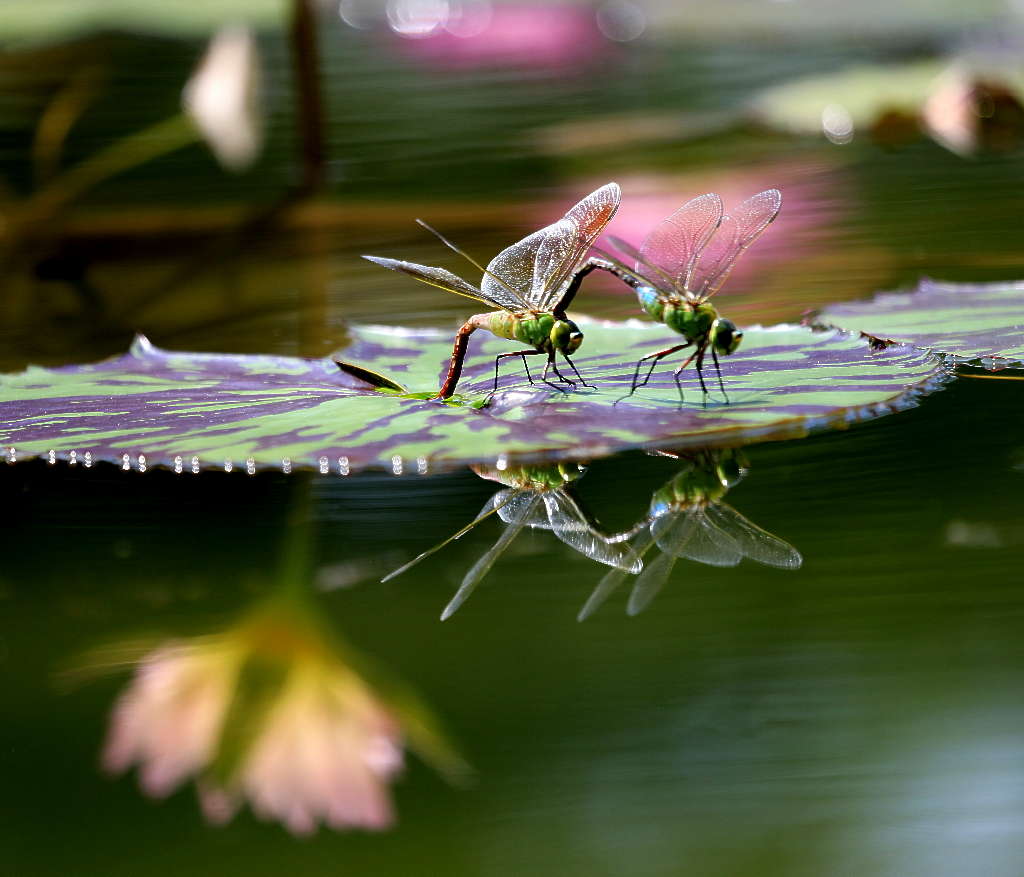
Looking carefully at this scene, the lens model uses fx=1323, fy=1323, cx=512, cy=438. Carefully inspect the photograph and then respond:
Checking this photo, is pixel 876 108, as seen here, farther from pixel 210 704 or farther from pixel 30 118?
pixel 210 704

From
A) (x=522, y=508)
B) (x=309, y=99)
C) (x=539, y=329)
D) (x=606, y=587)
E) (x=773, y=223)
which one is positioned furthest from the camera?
(x=309, y=99)

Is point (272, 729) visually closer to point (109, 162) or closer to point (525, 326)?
point (525, 326)

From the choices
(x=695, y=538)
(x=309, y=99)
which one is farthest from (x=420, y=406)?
(x=309, y=99)

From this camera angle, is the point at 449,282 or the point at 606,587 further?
the point at 449,282

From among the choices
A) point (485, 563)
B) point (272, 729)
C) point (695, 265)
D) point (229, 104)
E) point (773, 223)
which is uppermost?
point (229, 104)

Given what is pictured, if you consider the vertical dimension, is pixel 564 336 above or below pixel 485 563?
above

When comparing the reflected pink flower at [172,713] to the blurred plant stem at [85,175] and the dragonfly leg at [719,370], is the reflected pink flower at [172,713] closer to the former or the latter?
the dragonfly leg at [719,370]

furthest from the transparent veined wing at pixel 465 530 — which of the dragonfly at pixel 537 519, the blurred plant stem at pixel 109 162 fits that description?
the blurred plant stem at pixel 109 162

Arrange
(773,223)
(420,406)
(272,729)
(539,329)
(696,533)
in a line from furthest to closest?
(773,223) < (539,329) < (420,406) < (696,533) < (272,729)
